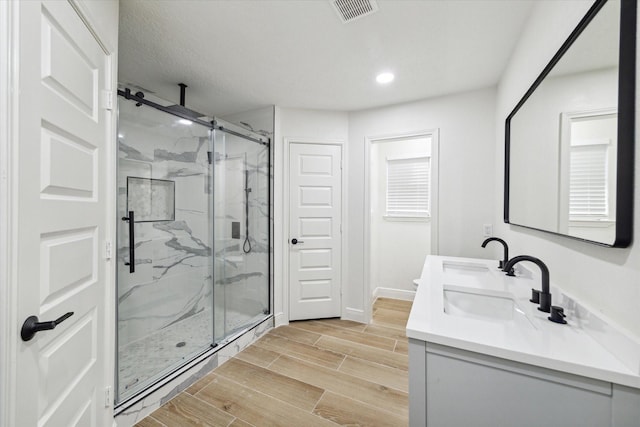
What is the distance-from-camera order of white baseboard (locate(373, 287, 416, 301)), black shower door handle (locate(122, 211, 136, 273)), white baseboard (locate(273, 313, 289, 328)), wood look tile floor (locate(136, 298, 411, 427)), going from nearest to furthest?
wood look tile floor (locate(136, 298, 411, 427)) → black shower door handle (locate(122, 211, 136, 273)) → white baseboard (locate(273, 313, 289, 328)) → white baseboard (locate(373, 287, 416, 301))

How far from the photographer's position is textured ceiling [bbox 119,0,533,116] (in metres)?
1.55

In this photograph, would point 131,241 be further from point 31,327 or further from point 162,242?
point 31,327

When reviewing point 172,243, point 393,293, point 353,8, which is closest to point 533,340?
point 353,8

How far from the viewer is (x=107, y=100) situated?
1.33 meters

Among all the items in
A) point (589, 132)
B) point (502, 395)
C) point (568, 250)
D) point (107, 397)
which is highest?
point (589, 132)

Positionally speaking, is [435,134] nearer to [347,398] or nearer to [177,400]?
[347,398]

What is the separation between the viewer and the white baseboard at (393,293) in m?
3.78

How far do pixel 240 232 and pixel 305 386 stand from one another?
1.66 meters

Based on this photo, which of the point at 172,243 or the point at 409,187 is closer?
the point at 172,243

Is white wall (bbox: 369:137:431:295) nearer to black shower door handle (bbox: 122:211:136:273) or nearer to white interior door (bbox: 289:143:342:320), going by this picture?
white interior door (bbox: 289:143:342:320)

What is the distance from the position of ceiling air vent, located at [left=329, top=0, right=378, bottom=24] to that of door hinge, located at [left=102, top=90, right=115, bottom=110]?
1297 millimetres

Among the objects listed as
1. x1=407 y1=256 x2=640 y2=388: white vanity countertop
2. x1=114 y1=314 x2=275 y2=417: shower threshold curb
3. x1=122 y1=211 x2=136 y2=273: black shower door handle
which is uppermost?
x1=122 y1=211 x2=136 y2=273: black shower door handle

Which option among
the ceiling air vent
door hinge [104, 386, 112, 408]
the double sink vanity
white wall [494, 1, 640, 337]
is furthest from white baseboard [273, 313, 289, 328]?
the ceiling air vent

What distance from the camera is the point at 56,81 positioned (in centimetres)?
96
